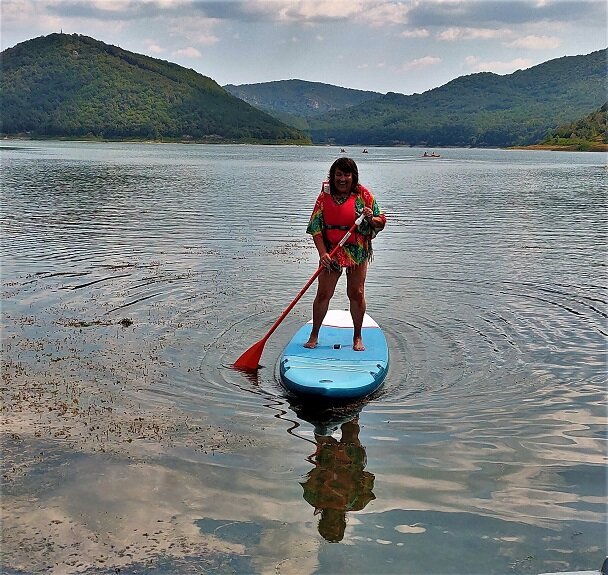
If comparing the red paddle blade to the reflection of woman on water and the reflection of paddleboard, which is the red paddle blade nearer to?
the reflection of paddleboard

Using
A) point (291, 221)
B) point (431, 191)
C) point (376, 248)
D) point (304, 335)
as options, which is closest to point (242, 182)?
point (431, 191)

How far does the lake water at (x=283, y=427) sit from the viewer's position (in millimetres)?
6109

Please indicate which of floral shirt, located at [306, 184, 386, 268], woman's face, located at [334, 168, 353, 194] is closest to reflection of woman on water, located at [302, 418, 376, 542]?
floral shirt, located at [306, 184, 386, 268]

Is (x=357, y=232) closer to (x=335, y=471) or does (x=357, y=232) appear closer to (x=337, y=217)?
(x=337, y=217)

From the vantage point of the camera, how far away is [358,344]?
1059 cm

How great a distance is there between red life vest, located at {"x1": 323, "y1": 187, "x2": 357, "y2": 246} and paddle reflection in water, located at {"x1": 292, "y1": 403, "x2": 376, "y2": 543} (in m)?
2.54

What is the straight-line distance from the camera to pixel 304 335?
36.6 ft

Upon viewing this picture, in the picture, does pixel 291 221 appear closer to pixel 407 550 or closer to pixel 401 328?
pixel 401 328

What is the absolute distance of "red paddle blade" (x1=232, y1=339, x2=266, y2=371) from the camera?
10.7 meters

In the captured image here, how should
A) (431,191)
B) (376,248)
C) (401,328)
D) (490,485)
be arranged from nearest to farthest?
1. (490,485)
2. (401,328)
3. (376,248)
4. (431,191)

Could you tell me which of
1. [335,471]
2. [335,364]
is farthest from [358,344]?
[335,471]

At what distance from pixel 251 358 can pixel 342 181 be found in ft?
9.55

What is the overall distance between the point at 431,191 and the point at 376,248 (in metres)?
27.3

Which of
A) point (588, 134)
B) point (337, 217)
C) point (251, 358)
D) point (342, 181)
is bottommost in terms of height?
point (251, 358)
